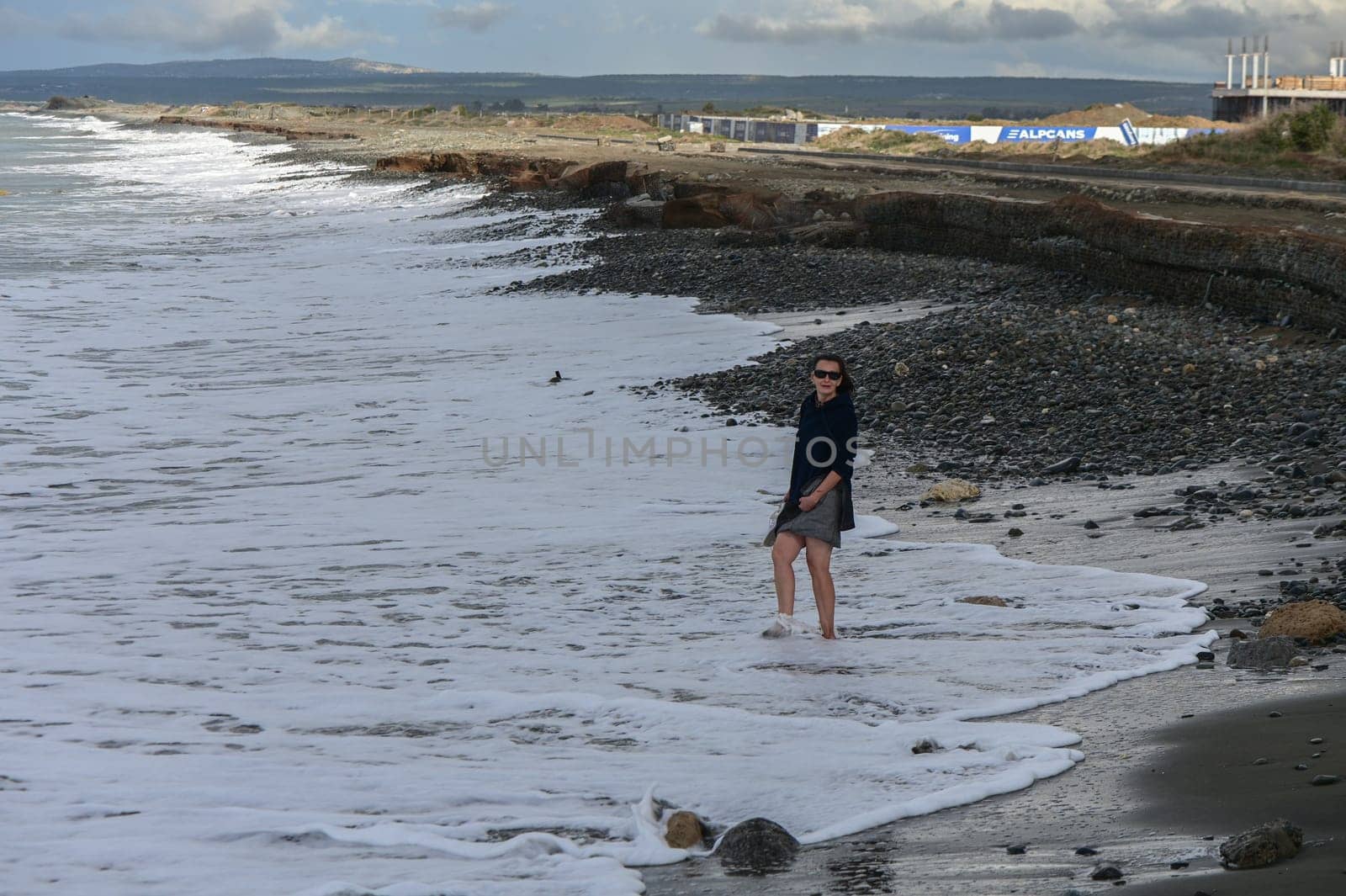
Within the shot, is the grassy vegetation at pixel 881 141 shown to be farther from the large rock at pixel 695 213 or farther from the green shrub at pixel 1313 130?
the large rock at pixel 695 213

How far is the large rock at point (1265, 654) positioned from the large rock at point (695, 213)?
849 inches

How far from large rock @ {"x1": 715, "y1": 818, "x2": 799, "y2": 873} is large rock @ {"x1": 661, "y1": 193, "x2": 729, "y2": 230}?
23.0 metres

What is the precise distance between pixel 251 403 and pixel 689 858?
37.5 ft

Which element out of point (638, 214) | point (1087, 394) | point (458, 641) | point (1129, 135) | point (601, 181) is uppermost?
point (1129, 135)

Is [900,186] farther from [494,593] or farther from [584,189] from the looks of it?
[494,593]

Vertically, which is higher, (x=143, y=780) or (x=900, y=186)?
(x=900, y=186)

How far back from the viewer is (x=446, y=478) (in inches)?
463

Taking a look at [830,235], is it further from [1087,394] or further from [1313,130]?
[1313,130]

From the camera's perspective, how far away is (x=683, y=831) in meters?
4.96

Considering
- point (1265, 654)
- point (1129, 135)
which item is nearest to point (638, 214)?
point (1265, 654)

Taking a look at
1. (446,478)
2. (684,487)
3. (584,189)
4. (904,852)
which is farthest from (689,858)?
(584,189)

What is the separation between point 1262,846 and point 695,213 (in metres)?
24.3

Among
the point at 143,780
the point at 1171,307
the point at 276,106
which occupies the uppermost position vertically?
the point at 276,106

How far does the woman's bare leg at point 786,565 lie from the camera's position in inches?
281
